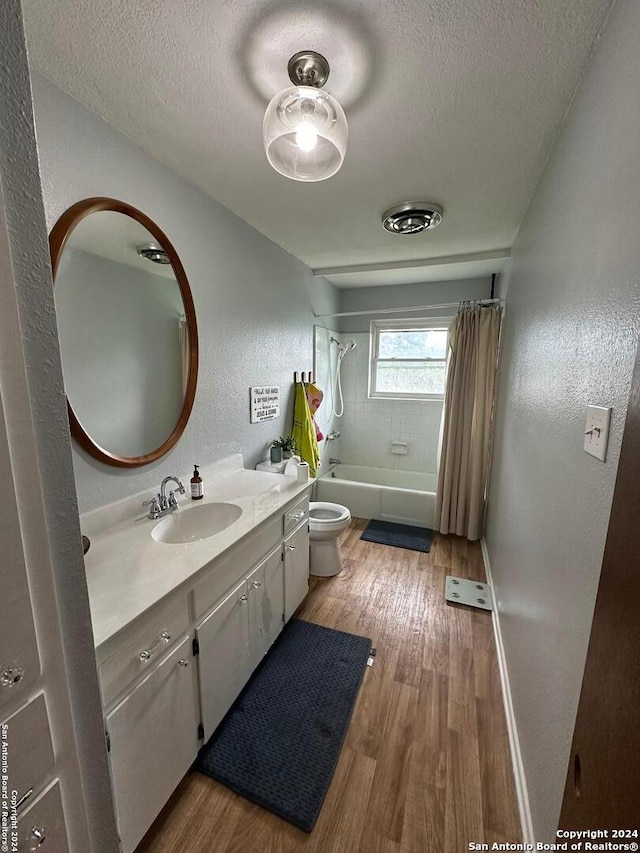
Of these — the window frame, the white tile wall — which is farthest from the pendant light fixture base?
the window frame

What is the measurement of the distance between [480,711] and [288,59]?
2572mm

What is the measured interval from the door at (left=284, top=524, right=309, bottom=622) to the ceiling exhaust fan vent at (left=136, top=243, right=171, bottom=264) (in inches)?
59.1

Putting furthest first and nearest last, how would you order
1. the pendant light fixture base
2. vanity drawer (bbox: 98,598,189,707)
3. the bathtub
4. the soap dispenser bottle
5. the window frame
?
the window frame
the bathtub
the soap dispenser bottle
the pendant light fixture base
vanity drawer (bbox: 98,598,189,707)

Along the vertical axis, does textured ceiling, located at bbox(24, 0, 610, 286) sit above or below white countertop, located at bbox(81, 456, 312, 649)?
above

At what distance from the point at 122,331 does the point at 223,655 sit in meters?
1.40

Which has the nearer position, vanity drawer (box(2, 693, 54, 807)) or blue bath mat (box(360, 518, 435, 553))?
vanity drawer (box(2, 693, 54, 807))

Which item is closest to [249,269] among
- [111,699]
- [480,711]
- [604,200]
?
[604,200]

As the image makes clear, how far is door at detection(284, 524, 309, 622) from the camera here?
1793mm

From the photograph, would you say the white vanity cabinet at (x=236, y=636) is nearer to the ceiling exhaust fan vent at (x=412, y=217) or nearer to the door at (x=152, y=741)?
the door at (x=152, y=741)

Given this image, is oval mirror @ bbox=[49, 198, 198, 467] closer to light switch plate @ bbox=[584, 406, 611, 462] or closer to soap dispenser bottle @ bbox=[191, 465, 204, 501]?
soap dispenser bottle @ bbox=[191, 465, 204, 501]

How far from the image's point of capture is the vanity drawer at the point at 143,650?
0.84 metres

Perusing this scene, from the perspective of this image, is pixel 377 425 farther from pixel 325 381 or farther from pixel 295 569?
pixel 295 569

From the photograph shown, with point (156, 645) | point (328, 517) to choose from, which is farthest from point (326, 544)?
point (156, 645)

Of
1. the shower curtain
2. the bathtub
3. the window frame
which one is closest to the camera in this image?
the shower curtain
